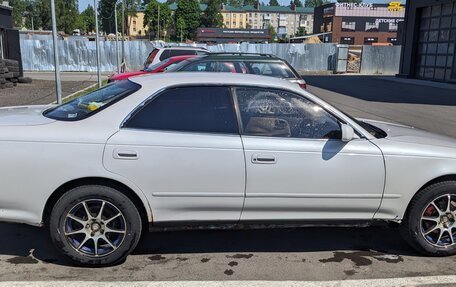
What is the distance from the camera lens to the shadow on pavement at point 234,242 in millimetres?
4102

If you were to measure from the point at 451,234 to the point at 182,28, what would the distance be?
4887 inches

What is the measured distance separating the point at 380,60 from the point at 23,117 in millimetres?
38324

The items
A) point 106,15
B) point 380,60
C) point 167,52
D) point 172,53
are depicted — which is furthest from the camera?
point 106,15

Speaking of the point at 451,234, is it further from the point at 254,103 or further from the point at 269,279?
the point at 254,103

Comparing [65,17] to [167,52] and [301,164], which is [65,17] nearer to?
[167,52]

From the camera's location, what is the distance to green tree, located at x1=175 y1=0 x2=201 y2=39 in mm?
130250

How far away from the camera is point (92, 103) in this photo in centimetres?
402

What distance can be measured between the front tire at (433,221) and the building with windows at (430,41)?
23.5m

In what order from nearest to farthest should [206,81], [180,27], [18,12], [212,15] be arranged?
1. [206,81]
2. [18,12]
3. [180,27]
4. [212,15]

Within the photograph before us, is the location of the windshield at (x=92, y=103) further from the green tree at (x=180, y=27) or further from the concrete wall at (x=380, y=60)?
the green tree at (x=180, y=27)

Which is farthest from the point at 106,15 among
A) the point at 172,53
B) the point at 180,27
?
the point at 172,53

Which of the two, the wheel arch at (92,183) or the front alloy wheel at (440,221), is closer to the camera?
the wheel arch at (92,183)

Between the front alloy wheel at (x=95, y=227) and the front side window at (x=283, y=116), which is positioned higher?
the front side window at (x=283, y=116)

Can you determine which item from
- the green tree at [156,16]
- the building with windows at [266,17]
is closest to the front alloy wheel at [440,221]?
the green tree at [156,16]
